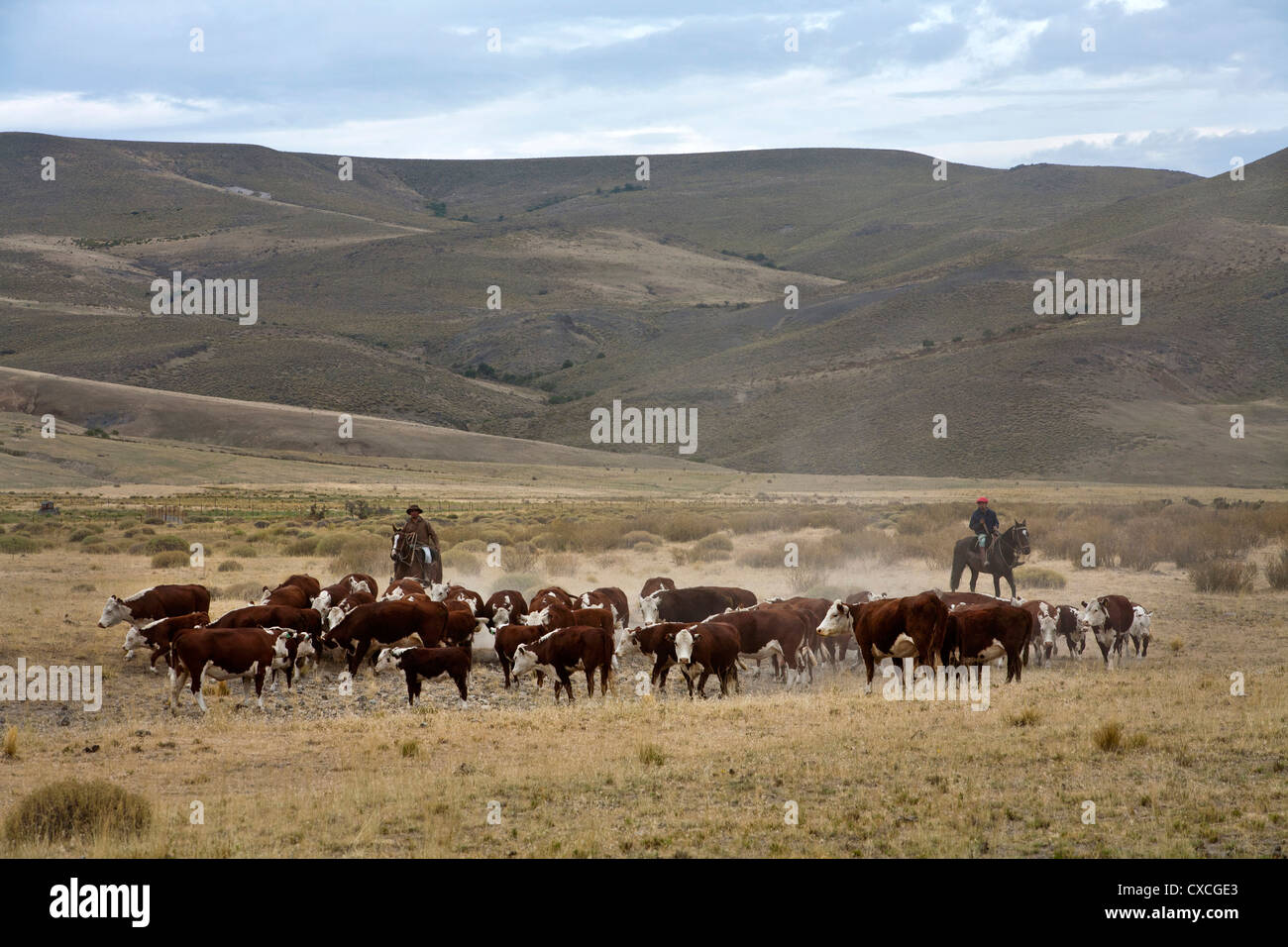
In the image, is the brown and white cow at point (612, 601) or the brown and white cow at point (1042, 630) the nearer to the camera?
the brown and white cow at point (1042, 630)

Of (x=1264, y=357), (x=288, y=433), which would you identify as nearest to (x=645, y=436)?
(x=288, y=433)

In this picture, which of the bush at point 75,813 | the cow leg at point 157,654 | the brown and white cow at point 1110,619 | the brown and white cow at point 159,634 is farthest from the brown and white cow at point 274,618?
the brown and white cow at point 1110,619

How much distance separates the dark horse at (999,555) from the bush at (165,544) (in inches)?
769

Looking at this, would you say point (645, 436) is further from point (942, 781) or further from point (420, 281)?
point (942, 781)

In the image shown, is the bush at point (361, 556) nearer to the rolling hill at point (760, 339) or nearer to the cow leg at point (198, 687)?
the cow leg at point (198, 687)

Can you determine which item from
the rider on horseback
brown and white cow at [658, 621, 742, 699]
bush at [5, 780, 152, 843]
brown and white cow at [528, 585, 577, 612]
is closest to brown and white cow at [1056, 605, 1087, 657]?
the rider on horseback

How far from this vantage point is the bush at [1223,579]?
23.1m

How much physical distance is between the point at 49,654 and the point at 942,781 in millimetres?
12465

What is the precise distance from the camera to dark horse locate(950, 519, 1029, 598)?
2136cm

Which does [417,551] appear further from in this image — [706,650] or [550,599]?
[706,650]

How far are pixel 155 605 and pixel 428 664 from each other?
5.70 meters

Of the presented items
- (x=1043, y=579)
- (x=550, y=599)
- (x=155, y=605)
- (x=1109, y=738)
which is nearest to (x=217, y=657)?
(x=155, y=605)

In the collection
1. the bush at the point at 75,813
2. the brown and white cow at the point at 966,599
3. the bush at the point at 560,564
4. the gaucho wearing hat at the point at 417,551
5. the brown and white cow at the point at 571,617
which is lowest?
the bush at the point at 75,813

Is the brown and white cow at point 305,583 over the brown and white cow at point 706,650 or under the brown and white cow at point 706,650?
over
